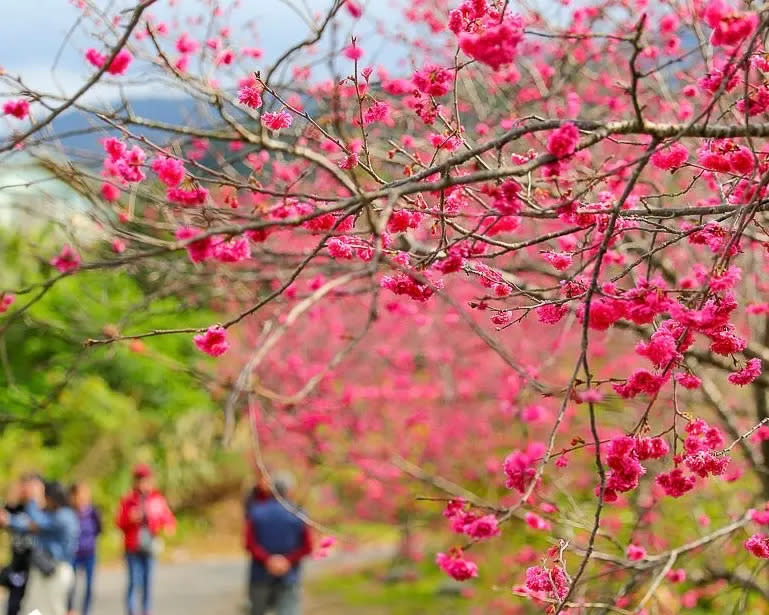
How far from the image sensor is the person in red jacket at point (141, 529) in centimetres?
899

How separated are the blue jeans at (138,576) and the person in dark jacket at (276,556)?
2.10 meters

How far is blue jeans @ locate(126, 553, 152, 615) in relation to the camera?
29.8 ft

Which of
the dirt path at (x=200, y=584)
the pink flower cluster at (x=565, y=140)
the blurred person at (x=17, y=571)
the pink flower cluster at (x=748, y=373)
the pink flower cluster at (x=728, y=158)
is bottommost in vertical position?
the dirt path at (x=200, y=584)

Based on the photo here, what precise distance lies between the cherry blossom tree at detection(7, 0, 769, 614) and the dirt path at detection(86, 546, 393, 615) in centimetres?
435

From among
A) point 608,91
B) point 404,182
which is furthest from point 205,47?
point 608,91

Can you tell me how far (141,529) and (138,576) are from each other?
0.52 m

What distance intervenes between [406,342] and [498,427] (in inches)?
81.0

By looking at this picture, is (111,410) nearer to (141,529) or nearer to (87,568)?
(87,568)

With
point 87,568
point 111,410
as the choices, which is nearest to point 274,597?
point 87,568

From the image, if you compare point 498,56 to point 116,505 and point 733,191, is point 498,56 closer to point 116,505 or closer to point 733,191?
point 733,191

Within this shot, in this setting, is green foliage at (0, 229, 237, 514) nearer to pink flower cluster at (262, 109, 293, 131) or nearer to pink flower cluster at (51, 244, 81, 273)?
pink flower cluster at (51, 244, 81, 273)

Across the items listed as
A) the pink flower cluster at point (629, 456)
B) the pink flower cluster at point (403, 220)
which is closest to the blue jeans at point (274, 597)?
the pink flower cluster at point (403, 220)

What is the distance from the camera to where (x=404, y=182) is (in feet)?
8.03

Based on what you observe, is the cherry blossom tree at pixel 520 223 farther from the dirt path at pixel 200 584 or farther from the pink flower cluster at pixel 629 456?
the dirt path at pixel 200 584
